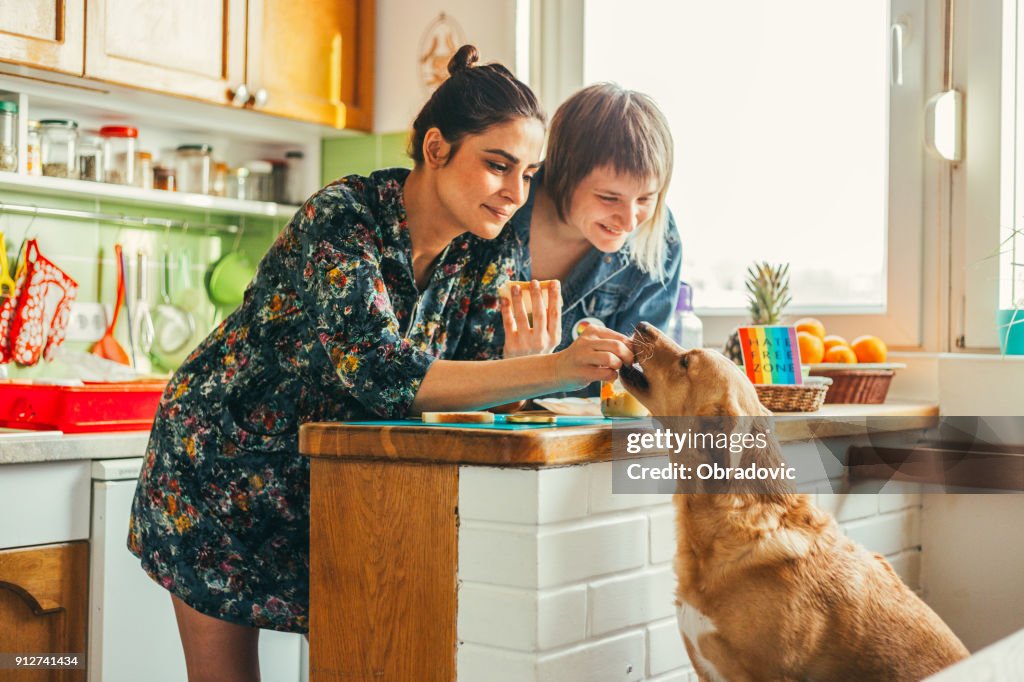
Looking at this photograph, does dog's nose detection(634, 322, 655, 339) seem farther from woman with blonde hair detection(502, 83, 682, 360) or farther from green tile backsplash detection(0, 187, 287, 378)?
green tile backsplash detection(0, 187, 287, 378)

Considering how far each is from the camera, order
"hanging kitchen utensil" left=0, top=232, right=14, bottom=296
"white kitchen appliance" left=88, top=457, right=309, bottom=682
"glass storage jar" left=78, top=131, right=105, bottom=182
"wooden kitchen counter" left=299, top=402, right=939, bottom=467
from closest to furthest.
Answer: "wooden kitchen counter" left=299, top=402, right=939, bottom=467, "white kitchen appliance" left=88, top=457, right=309, bottom=682, "hanging kitchen utensil" left=0, top=232, right=14, bottom=296, "glass storage jar" left=78, top=131, right=105, bottom=182

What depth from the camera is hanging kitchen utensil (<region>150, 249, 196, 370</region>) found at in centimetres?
297

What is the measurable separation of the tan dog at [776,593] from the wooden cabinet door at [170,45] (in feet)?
5.83

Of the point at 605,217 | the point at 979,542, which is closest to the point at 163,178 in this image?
the point at 605,217

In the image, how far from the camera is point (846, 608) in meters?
1.29

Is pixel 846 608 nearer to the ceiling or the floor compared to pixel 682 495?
nearer to the floor

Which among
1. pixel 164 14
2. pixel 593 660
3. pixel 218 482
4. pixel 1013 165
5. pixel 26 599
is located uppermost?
pixel 164 14

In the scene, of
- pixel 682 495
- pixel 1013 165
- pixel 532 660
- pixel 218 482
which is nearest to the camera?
pixel 532 660

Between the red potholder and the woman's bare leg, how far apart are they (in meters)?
1.27

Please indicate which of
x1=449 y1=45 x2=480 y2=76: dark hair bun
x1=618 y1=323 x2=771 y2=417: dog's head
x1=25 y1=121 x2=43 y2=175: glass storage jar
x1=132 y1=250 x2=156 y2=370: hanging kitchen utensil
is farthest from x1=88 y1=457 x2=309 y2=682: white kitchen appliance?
x1=618 y1=323 x2=771 y2=417: dog's head

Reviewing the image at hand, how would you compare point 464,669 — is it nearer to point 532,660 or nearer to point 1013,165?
point 532,660

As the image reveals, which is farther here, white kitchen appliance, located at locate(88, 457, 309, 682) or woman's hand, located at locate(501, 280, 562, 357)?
white kitchen appliance, located at locate(88, 457, 309, 682)

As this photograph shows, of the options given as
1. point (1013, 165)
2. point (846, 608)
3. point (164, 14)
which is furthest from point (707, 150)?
point (846, 608)

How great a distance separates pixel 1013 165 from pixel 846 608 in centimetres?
116
